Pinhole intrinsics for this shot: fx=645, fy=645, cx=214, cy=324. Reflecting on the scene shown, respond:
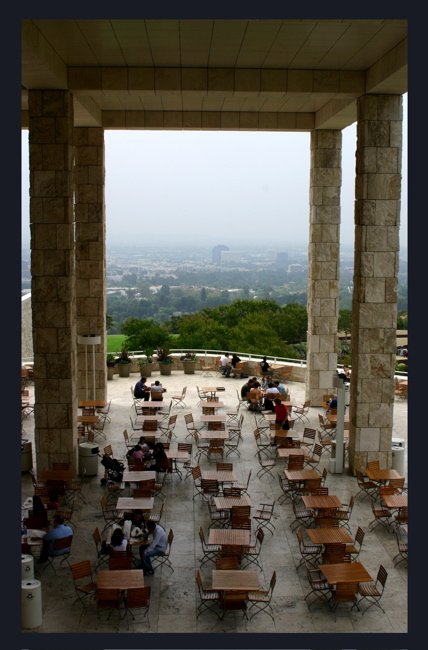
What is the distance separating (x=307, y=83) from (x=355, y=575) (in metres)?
10.1

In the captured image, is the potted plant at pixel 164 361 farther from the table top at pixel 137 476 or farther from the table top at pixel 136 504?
the table top at pixel 136 504

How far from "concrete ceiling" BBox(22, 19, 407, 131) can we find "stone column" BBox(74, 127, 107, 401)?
72.1 inches

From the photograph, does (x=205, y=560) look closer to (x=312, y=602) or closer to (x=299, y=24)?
(x=312, y=602)

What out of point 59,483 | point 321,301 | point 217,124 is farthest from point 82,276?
point 59,483

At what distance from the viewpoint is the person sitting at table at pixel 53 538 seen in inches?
394

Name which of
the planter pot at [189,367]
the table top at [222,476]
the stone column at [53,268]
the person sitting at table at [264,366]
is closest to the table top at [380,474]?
the table top at [222,476]

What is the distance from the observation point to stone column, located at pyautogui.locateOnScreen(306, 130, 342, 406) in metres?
19.5

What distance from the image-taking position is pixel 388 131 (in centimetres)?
1348

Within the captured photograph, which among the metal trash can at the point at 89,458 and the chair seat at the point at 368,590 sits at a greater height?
the metal trash can at the point at 89,458

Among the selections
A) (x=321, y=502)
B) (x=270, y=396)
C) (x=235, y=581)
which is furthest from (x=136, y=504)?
(x=270, y=396)

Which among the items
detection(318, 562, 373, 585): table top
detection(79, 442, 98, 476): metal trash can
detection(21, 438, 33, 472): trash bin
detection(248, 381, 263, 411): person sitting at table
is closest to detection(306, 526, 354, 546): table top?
detection(318, 562, 373, 585): table top

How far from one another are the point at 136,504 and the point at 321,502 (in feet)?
10.6

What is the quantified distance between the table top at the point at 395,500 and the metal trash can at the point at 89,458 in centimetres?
618

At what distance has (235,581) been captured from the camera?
347 inches
